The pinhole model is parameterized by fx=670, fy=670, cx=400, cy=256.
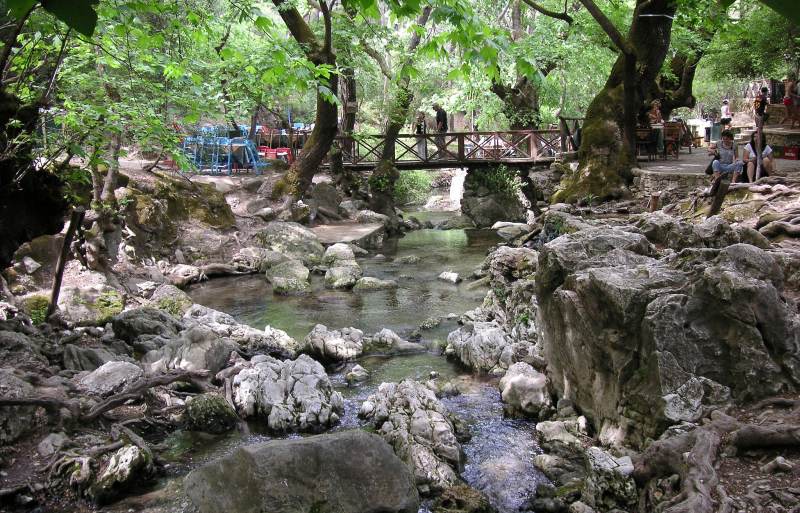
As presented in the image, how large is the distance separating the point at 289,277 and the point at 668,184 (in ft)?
25.7

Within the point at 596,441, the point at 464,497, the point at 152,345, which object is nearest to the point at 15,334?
the point at 152,345

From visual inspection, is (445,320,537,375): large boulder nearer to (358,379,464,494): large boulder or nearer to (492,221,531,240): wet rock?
(358,379,464,494): large boulder

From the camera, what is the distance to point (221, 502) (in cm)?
458

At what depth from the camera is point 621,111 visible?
15.1m

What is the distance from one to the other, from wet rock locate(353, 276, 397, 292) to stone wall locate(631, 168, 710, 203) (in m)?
5.50

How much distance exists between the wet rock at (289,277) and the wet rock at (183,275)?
1515 mm

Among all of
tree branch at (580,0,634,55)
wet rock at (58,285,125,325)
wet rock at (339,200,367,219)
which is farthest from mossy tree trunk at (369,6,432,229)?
wet rock at (58,285,125,325)

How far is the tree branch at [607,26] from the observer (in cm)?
1245

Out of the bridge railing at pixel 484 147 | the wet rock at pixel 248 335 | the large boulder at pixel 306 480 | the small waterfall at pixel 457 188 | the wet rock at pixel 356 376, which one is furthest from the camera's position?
the small waterfall at pixel 457 188

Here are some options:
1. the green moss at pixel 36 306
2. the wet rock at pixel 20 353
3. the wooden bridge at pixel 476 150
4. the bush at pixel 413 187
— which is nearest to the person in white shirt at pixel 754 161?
the wet rock at pixel 20 353

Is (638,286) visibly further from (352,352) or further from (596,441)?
(352,352)

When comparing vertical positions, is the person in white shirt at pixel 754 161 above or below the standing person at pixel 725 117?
below

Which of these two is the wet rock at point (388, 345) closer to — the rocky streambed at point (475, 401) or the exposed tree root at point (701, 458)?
the rocky streambed at point (475, 401)

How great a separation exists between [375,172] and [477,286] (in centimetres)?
975
